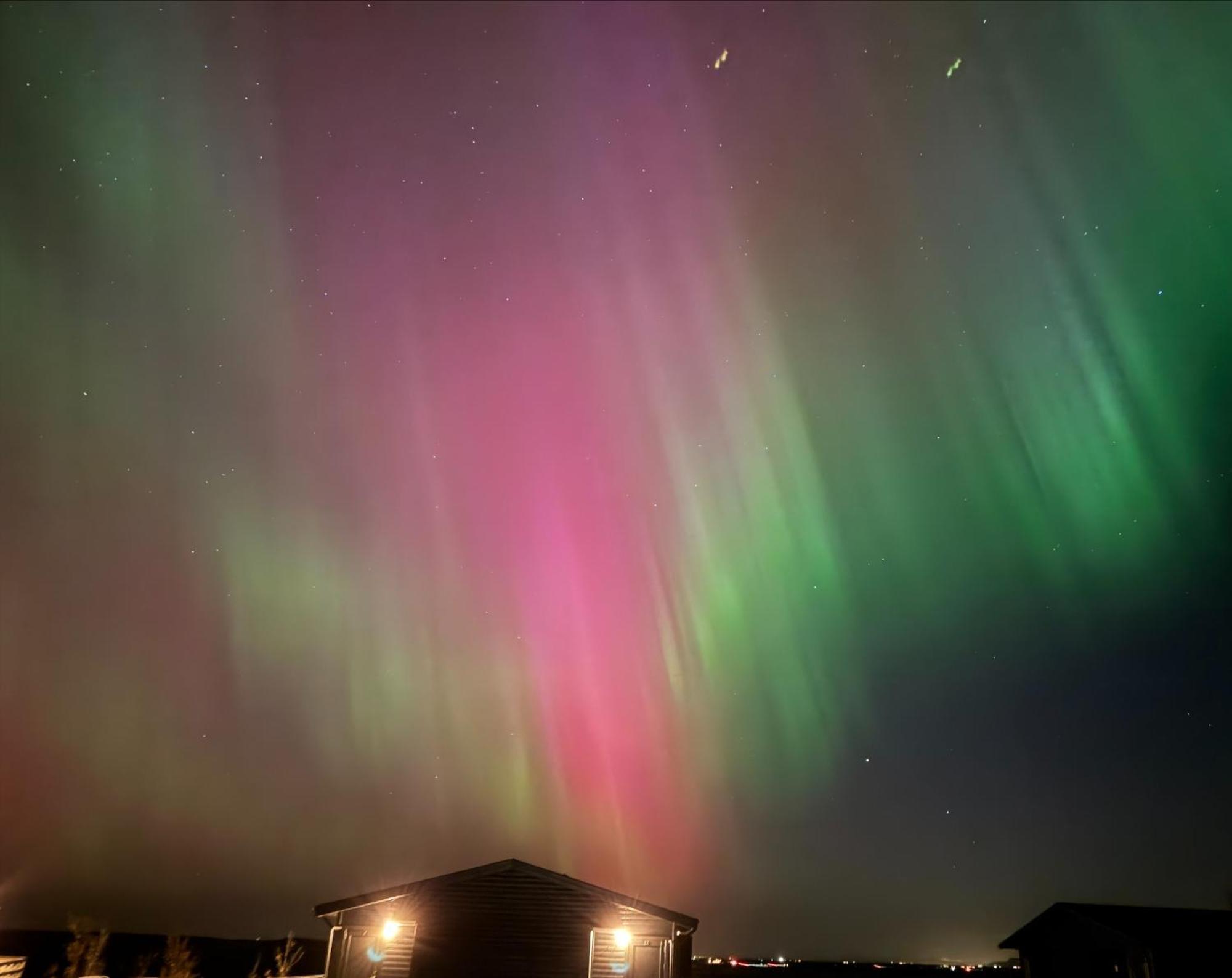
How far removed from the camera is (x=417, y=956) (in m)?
19.2

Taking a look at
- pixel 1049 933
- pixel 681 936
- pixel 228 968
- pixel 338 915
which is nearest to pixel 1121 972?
pixel 1049 933

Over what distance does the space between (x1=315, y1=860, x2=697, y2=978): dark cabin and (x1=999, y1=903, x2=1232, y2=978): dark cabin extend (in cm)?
1363

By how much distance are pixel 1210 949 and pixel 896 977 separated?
189 ft

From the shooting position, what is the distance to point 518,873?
795 inches

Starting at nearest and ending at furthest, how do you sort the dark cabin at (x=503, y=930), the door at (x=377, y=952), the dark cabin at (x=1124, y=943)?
1. the door at (x=377, y=952)
2. the dark cabin at (x=503, y=930)
3. the dark cabin at (x=1124, y=943)

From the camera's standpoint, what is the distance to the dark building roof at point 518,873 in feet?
64.6

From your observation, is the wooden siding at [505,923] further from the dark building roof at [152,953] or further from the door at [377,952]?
the dark building roof at [152,953]

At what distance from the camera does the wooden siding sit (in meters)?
19.2

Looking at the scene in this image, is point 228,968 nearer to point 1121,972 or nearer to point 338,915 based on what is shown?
point 338,915

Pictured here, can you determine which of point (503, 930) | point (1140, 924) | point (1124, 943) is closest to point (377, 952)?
point (503, 930)

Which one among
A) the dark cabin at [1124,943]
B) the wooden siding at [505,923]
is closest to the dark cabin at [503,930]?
the wooden siding at [505,923]

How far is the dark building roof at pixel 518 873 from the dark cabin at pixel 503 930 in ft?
0.07

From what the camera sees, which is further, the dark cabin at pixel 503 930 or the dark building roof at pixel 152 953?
the dark building roof at pixel 152 953

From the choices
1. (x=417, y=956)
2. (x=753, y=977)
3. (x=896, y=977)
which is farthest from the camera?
(x=896, y=977)
